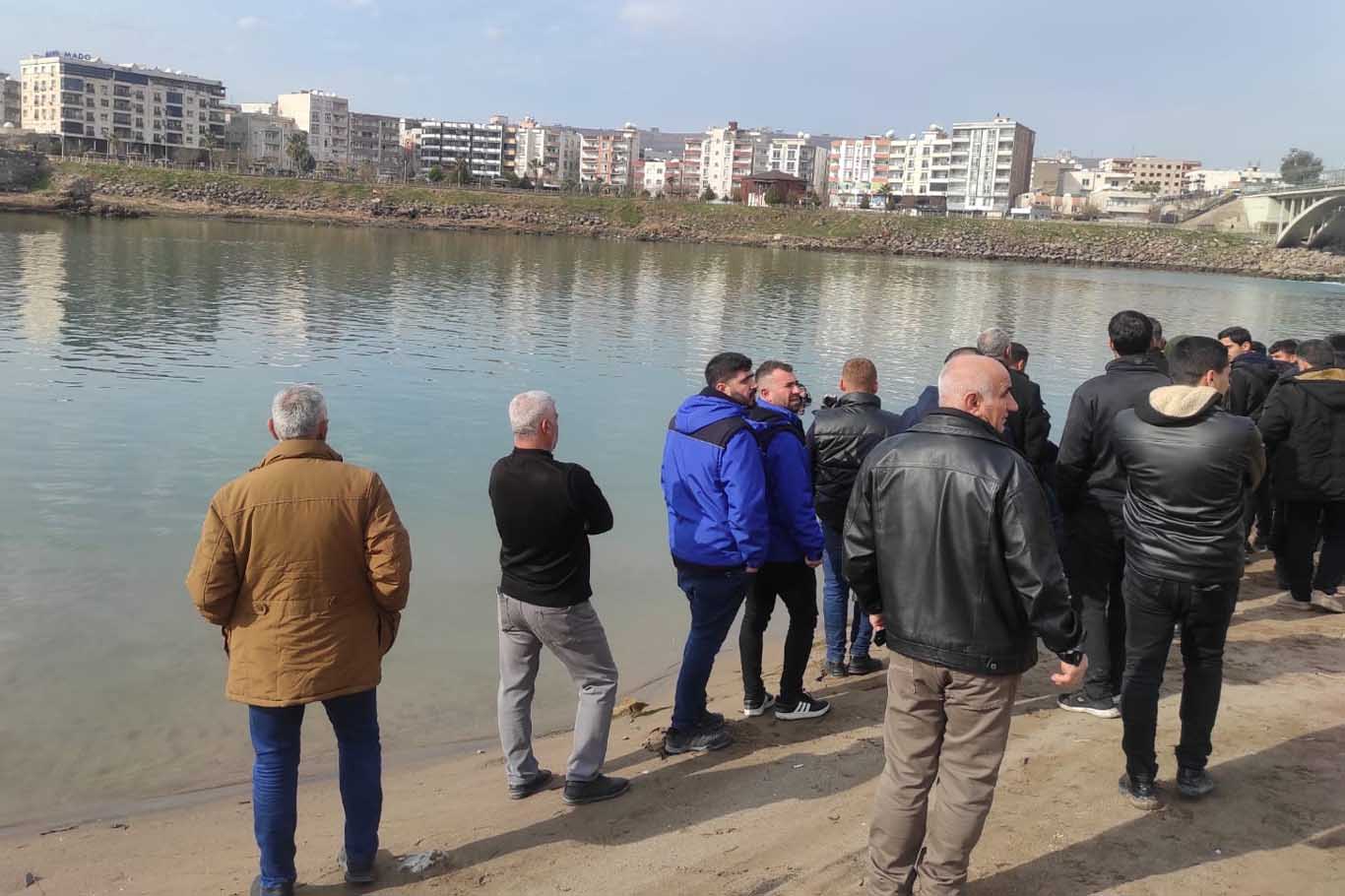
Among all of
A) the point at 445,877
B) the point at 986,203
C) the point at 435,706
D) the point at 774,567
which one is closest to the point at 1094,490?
the point at 774,567

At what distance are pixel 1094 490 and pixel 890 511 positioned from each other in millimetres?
2406

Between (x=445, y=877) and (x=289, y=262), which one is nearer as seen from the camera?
(x=445, y=877)

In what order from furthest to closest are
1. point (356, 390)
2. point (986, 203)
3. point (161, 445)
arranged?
point (986, 203), point (356, 390), point (161, 445)

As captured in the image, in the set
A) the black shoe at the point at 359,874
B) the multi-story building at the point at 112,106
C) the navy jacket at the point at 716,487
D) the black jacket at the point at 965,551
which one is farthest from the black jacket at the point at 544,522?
the multi-story building at the point at 112,106

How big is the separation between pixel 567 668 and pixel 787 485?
4.78ft

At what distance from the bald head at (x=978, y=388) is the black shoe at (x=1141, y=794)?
2082 mm

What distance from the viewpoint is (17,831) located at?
5219mm

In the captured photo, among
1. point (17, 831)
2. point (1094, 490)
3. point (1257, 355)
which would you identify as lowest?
point (17, 831)

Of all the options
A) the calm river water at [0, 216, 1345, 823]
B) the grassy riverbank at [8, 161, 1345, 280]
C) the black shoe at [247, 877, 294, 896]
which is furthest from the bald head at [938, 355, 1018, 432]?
the grassy riverbank at [8, 161, 1345, 280]

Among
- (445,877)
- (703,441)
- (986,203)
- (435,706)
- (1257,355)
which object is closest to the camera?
(445,877)

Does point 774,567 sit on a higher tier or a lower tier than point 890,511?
lower

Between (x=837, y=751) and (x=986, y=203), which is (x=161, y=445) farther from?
(x=986, y=203)

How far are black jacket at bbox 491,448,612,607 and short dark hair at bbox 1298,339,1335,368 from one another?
5.90 metres

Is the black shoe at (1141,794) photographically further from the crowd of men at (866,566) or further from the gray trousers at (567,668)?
the gray trousers at (567,668)
